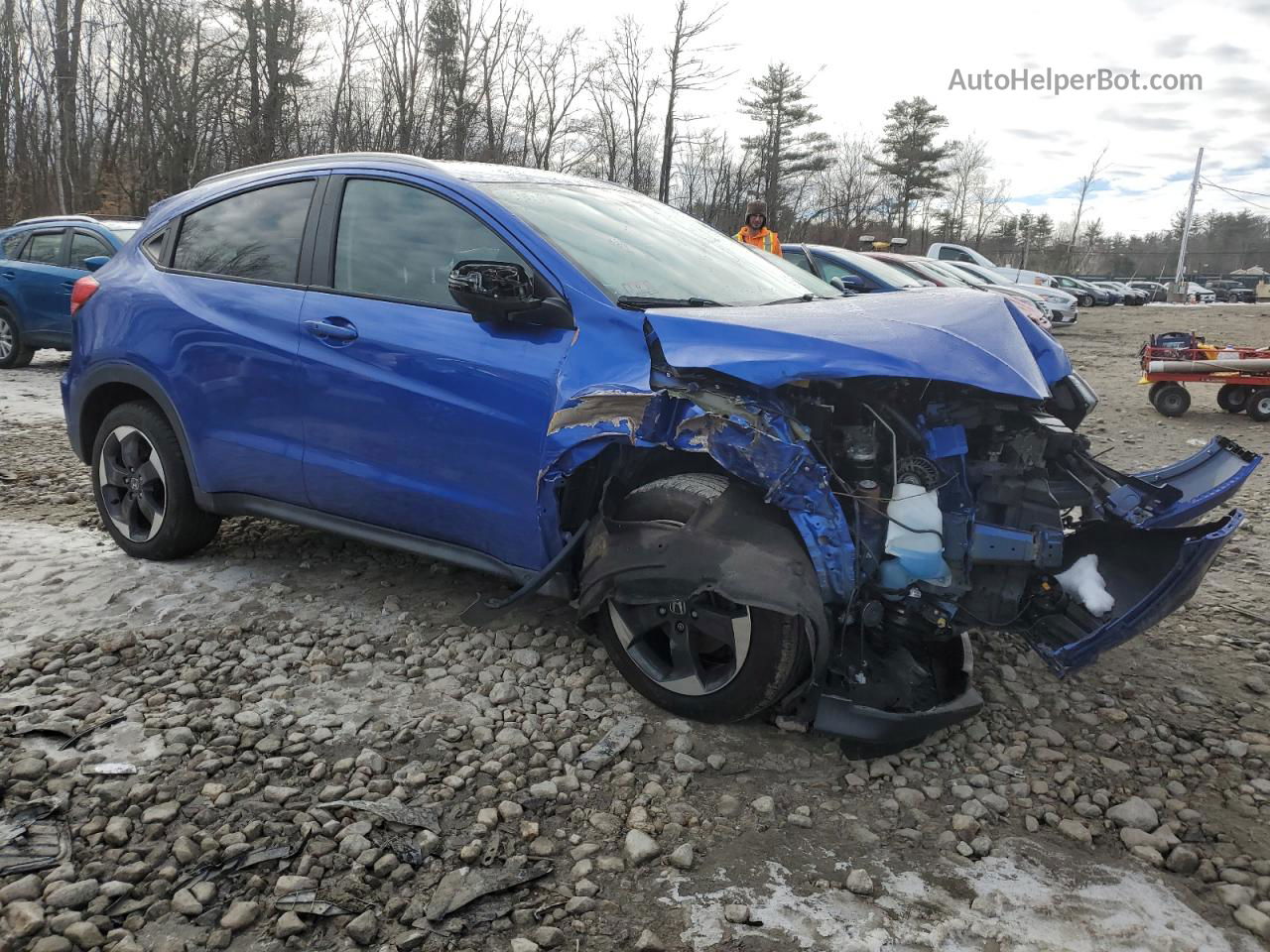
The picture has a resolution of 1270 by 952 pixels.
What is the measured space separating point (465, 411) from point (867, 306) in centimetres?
142

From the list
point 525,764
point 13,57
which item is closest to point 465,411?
point 525,764

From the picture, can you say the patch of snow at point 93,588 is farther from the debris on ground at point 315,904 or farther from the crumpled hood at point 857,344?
the crumpled hood at point 857,344

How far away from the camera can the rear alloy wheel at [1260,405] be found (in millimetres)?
9008

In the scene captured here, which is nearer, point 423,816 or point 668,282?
point 423,816

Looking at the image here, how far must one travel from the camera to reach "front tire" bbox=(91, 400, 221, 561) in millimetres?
4016

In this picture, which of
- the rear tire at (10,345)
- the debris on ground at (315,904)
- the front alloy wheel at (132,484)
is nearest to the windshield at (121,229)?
the rear tire at (10,345)

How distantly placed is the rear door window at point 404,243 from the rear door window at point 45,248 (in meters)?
8.27

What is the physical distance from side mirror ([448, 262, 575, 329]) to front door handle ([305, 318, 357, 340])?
593 mm

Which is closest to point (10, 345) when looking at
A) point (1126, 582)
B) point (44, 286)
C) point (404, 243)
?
point (44, 286)

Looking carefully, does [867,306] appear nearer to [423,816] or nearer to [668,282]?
[668,282]

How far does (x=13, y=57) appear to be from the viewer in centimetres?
2502

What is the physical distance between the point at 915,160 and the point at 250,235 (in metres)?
51.8

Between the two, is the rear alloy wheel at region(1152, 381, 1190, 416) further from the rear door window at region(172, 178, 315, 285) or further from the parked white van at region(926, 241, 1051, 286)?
the parked white van at region(926, 241, 1051, 286)

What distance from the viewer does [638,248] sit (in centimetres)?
342
